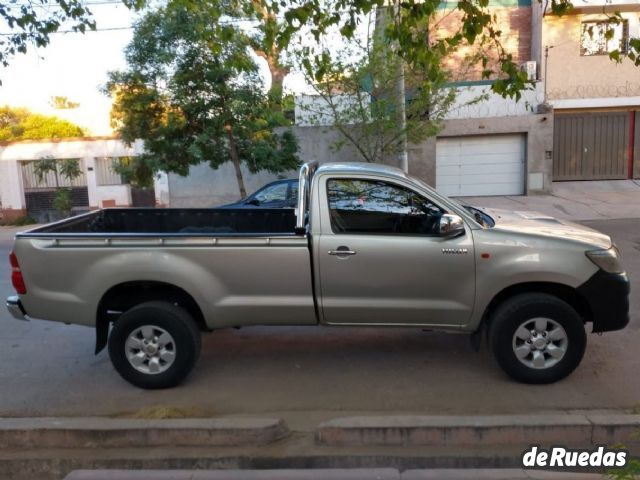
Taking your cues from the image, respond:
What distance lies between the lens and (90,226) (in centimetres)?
599

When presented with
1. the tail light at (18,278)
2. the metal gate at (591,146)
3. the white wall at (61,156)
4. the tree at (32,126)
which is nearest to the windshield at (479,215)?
the tail light at (18,278)

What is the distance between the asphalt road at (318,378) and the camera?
4.58m

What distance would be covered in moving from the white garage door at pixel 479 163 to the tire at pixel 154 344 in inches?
620

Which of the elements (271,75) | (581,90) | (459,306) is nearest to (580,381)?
(459,306)

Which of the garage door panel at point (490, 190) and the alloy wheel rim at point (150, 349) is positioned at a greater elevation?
the alloy wheel rim at point (150, 349)

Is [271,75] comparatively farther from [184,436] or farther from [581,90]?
[184,436]

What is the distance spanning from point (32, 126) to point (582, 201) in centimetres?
2916

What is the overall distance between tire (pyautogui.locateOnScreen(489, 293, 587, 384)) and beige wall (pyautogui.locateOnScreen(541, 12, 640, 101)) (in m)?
16.7

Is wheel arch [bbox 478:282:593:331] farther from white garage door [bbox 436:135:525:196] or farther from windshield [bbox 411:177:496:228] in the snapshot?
white garage door [bbox 436:135:525:196]

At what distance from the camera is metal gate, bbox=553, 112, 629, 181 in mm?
19938

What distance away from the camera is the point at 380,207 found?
16.2 feet

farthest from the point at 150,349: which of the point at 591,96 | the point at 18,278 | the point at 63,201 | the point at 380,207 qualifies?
the point at 591,96

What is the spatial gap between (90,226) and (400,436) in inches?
149

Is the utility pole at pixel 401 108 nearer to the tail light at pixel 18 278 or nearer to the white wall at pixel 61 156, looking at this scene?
the tail light at pixel 18 278
